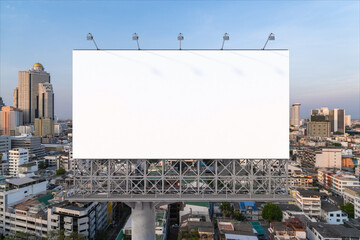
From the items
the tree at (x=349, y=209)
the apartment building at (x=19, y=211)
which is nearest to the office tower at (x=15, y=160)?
the apartment building at (x=19, y=211)

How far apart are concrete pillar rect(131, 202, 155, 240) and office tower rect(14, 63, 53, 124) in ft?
350

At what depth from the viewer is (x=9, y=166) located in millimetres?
39094

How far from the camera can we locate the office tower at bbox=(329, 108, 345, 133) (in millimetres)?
102500

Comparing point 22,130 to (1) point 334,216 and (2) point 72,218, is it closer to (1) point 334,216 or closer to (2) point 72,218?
(2) point 72,218

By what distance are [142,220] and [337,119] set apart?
123 metres

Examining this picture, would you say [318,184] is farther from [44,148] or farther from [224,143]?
[44,148]

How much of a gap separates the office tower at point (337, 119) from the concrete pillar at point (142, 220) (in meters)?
120

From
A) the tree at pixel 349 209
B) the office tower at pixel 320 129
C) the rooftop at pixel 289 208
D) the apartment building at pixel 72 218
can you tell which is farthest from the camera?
the office tower at pixel 320 129

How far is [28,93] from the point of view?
94.3 meters

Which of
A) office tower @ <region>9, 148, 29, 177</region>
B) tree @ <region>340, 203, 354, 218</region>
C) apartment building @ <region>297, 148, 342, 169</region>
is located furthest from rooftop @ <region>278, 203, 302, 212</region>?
office tower @ <region>9, 148, 29, 177</region>

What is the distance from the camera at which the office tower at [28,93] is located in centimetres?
9381

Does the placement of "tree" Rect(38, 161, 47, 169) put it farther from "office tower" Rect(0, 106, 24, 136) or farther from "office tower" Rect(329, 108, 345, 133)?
"office tower" Rect(329, 108, 345, 133)

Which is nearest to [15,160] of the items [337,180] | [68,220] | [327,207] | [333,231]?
[68,220]

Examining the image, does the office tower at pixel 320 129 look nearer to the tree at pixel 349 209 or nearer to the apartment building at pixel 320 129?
the apartment building at pixel 320 129
